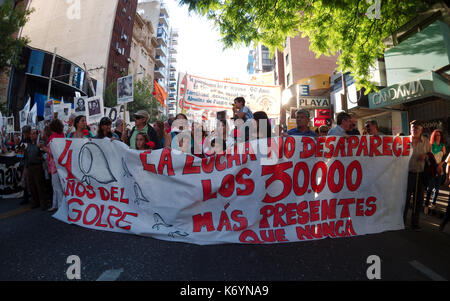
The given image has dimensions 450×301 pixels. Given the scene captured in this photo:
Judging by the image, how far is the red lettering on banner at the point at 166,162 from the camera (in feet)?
11.3

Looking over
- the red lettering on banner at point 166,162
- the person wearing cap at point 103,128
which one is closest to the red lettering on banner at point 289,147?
the red lettering on banner at point 166,162

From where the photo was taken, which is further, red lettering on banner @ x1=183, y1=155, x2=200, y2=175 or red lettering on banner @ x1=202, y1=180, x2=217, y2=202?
red lettering on banner @ x1=183, y1=155, x2=200, y2=175

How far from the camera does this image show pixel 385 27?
634cm

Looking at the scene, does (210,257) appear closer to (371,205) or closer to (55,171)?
(371,205)

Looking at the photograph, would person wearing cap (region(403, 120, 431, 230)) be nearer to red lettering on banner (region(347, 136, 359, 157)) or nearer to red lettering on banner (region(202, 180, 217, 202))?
red lettering on banner (region(347, 136, 359, 157))

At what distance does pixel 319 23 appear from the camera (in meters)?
6.35

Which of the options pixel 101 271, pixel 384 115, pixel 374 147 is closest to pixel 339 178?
pixel 374 147

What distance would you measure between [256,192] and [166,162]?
1.33m

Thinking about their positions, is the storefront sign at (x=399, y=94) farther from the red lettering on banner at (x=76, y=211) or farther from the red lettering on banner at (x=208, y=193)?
the red lettering on banner at (x=76, y=211)

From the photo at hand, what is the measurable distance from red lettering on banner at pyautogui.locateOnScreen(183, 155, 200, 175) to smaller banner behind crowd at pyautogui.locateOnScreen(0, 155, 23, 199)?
231 inches

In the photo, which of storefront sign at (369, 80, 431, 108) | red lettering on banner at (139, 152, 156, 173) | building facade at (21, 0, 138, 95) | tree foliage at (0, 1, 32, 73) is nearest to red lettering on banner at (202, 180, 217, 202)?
red lettering on banner at (139, 152, 156, 173)

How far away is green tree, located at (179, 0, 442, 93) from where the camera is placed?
18.1 ft

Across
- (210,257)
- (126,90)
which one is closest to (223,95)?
(126,90)

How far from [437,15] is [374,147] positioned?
855 cm
